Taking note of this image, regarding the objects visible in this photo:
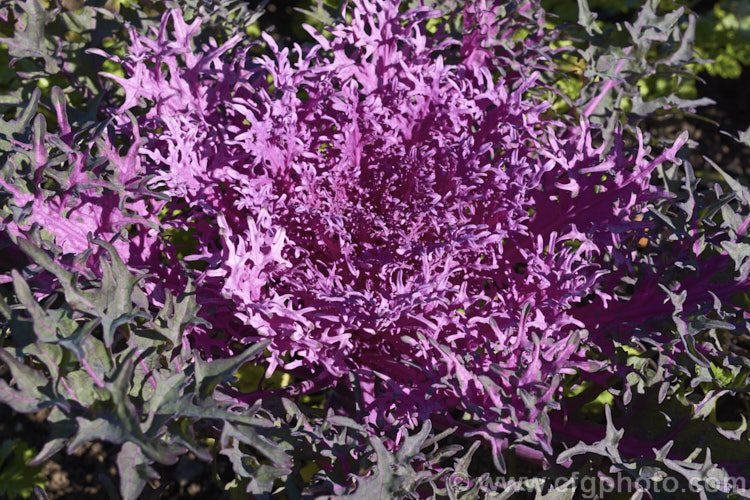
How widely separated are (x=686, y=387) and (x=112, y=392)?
1442 millimetres

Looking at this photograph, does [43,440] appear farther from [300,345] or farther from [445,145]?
[445,145]

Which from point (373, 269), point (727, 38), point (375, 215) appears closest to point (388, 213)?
point (375, 215)

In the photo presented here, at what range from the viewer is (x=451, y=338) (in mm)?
1637

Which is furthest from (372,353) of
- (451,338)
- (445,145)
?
(445,145)

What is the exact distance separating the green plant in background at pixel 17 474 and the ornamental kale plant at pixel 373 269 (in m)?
0.65

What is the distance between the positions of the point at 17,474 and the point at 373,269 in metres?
1.31

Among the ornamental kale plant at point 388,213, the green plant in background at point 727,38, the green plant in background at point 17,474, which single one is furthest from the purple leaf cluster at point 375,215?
the green plant in background at point 727,38

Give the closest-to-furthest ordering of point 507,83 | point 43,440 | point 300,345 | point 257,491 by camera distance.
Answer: point 257,491 < point 300,345 < point 507,83 < point 43,440

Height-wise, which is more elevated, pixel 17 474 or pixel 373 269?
pixel 373 269

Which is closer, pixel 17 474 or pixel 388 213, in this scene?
pixel 388 213

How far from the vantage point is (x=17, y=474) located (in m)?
2.04

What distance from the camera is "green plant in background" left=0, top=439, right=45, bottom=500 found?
2.02 m

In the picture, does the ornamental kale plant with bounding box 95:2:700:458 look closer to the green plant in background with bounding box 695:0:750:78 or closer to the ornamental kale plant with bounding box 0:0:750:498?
the ornamental kale plant with bounding box 0:0:750:498

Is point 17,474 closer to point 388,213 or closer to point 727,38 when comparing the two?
point 388,213
